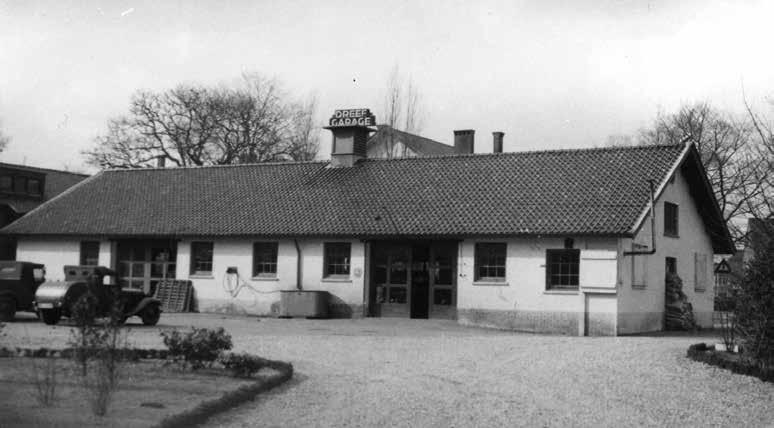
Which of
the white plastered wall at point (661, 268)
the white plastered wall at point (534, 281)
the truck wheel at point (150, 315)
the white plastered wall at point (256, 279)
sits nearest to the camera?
the truck wheel at point (150, 315)

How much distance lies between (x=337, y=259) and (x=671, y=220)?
11020mm

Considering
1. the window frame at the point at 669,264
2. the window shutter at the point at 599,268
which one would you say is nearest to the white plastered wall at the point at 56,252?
the window shutter at the point at 599,268

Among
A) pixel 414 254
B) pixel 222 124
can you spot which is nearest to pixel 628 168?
pixel 414 254

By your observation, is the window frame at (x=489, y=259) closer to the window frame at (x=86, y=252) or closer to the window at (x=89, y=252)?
the window frame at (x=86, y=252)

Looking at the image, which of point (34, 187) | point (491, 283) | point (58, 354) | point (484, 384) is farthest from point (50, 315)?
point (34, 187)

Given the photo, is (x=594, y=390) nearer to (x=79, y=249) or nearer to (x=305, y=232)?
(x=305, y=232)

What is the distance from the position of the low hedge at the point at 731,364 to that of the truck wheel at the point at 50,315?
607 inches

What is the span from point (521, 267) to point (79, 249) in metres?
17.2

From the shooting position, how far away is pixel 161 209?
120 feet

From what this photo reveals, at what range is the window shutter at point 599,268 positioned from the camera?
2716 cm

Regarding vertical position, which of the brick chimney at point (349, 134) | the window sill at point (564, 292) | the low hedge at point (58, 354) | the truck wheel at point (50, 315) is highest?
Answer: the brick chimney at point (349, 134)

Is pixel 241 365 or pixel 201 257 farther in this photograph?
pixel 201 257

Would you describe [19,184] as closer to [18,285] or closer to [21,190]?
[21,190]

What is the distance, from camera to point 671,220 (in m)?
31.9
